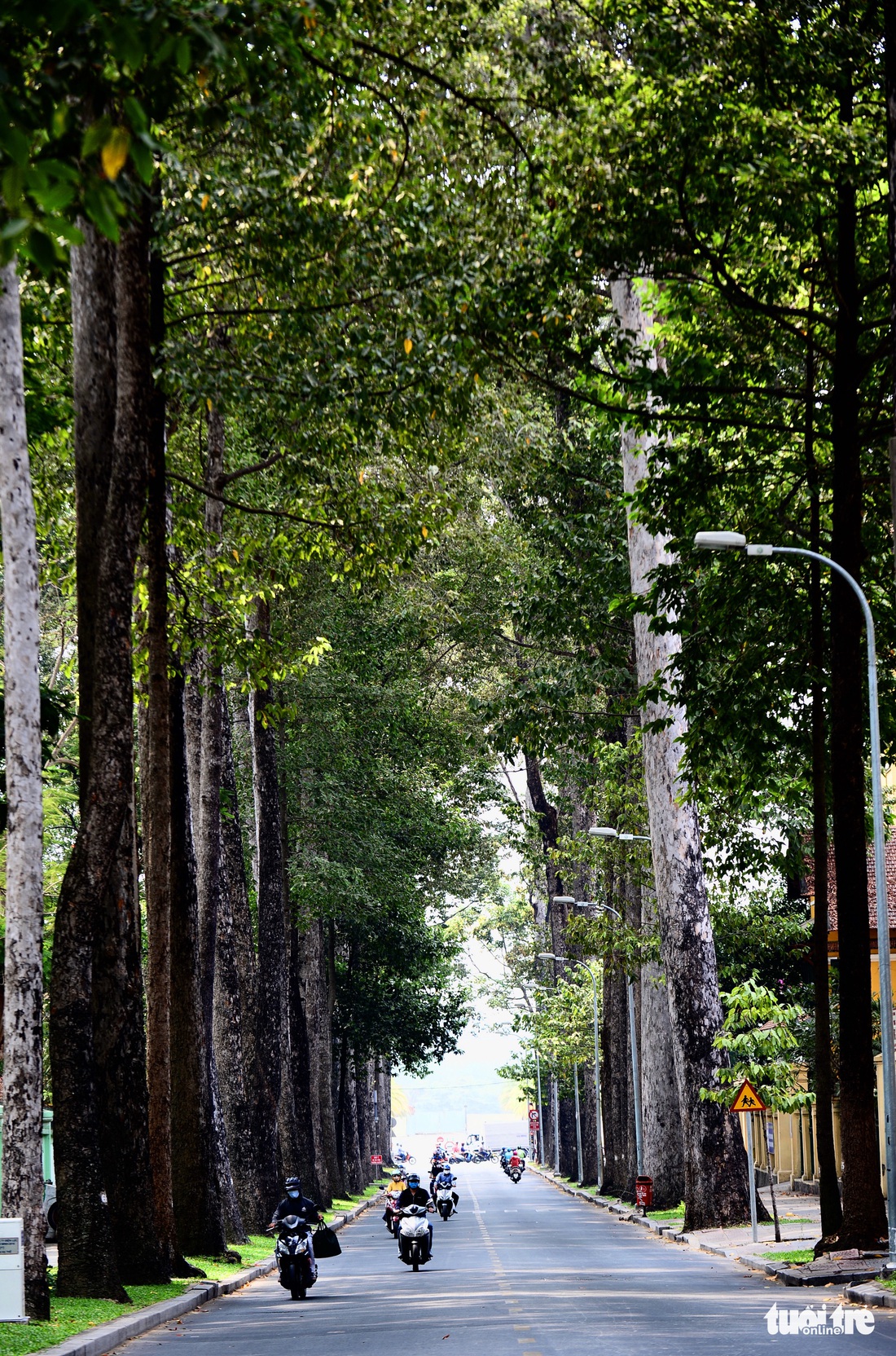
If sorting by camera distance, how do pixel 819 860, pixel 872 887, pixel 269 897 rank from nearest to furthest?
pixel 819 860
pixel 269 897
pixel 872 887

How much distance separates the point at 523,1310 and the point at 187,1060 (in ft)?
24.4

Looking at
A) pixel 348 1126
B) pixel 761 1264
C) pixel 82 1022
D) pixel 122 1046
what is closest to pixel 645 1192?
pixel 761 1264

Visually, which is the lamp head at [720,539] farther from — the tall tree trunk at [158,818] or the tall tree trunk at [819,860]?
the tall tree trunk at [158,818]

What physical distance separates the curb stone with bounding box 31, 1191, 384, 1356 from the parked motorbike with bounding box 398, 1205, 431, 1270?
2.08 metres

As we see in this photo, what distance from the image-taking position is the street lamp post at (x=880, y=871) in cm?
1695

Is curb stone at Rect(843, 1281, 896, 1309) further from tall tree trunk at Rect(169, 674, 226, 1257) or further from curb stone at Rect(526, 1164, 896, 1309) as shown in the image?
tall tree trunk at Rect(169, 674, 226, 1257)

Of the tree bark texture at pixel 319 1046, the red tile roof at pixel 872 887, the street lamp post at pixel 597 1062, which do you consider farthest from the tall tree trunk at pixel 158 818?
the street lamp post at pixel 597 1062

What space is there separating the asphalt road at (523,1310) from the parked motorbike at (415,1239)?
327mm

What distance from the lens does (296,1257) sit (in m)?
19.8

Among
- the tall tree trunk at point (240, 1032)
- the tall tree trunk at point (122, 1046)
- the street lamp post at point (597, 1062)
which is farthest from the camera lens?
the street lamp post at point (597, 1062)

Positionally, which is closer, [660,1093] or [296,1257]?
[296,1257]

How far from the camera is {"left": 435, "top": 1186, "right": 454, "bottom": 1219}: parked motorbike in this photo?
43.0 m

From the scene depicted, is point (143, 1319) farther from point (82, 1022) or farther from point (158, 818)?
point (158, 818)

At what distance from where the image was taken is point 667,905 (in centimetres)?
2786
